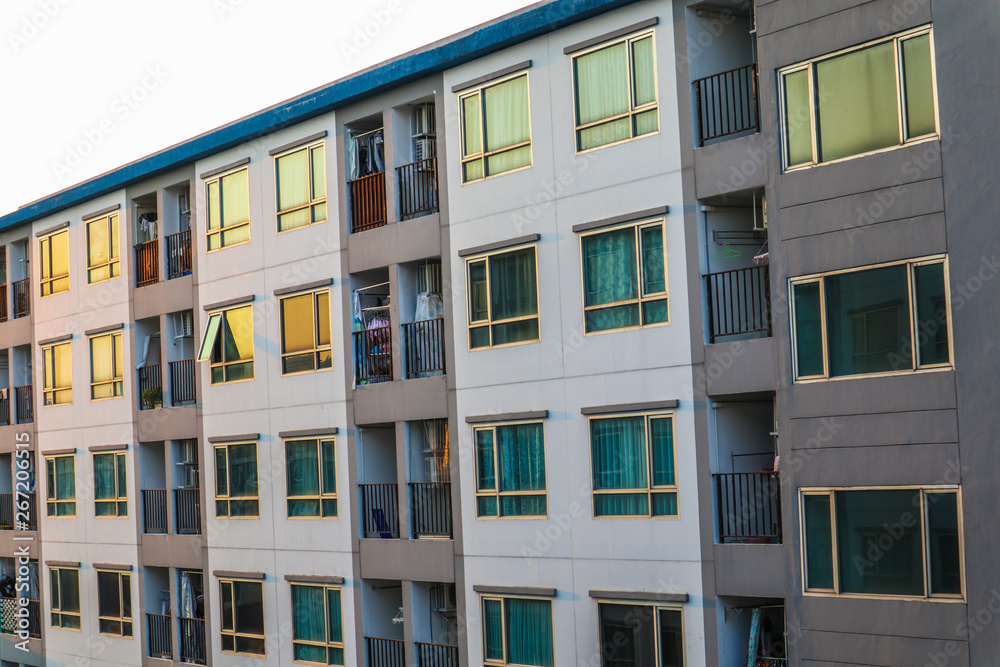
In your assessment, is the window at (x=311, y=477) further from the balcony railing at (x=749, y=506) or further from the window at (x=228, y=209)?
the balcony railing at (x=749, y=506)

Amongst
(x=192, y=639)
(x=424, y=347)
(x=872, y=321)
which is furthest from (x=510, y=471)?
(x=192, y=639)

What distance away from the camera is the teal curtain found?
20.1 metres

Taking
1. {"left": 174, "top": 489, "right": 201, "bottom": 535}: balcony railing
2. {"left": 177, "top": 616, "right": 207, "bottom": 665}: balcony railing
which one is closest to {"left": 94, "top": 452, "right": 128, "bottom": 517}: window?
{"left": 174, "top": 489, "right": 201, "bottom": 535}: balcony railing

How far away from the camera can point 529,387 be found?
810 inches

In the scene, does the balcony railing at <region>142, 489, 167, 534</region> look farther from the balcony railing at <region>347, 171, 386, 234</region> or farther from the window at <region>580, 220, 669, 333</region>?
the window at <region>580, 220, 669, 333</region>

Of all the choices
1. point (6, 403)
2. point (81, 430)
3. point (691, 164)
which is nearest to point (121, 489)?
point (81, 430)

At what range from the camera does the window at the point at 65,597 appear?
3172 cm

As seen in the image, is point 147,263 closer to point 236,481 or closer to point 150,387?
point 150,387

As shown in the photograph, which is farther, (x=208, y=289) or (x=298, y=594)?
(x=208, y=289)

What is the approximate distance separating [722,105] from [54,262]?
2059 centimetres

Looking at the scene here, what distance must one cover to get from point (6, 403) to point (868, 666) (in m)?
26.7

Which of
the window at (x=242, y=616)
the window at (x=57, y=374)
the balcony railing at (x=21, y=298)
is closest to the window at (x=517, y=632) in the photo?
the window at (x=242, y=616)

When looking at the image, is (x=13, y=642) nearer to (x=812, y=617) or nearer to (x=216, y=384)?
(x=216, y=384)

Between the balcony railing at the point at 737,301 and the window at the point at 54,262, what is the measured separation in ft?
64.7
